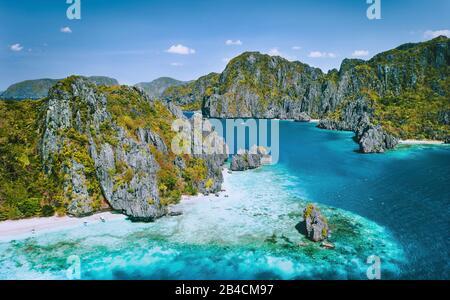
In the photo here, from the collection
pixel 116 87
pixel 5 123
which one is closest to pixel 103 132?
pixel 5 123

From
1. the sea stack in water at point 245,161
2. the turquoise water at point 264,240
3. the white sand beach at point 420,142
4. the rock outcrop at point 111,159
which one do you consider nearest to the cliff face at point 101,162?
the rock outcrop at point 111,159

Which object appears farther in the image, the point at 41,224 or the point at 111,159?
the point at 111,159

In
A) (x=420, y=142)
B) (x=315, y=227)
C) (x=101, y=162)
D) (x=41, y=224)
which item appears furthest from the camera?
(x=420, y=142)

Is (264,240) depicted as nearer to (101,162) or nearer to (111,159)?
(111,159)

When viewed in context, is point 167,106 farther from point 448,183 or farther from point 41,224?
point 448,183

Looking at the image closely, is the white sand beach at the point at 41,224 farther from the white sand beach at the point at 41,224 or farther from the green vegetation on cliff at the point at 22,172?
the green vegetation on cliff at the point at 22,172

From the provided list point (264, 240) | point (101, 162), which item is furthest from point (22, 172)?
point (264, 240)
